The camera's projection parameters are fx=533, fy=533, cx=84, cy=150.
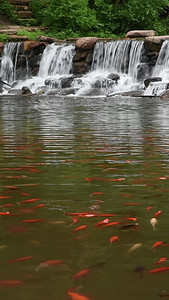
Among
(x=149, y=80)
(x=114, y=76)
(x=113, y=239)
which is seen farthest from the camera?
(x=114, y=76)

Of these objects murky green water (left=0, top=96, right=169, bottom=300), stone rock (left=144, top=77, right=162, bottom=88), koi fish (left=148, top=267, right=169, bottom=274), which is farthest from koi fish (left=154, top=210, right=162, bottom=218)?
stone rock (left=144, top=77, right=162, bottom=88)

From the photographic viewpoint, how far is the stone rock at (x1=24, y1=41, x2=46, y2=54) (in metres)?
30.0

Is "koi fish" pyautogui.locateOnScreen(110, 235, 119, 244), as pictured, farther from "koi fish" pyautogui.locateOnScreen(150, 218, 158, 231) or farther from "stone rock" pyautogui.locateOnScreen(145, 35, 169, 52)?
"stone rock" pyautogui.locateOnScreen(145, 35, 169, 52)

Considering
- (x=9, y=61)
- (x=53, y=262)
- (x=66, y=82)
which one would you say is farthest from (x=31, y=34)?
(x=53, y=262)

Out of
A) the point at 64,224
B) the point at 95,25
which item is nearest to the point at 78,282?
the point at 64,224

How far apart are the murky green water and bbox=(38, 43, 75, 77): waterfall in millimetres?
22823

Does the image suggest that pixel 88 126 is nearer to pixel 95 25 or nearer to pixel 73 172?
pixel 73 172

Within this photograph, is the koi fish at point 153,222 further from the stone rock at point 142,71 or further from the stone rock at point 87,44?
the stone rock at point 87,44

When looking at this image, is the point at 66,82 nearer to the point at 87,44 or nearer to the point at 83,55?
the point at 83,55

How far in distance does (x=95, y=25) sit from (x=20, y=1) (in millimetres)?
8914

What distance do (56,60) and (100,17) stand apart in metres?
8.30

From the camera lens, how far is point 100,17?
3659cm

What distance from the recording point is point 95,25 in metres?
35.0

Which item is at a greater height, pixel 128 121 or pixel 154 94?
pixel 128 121
